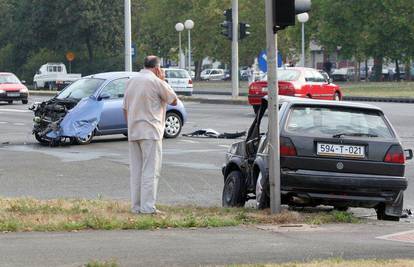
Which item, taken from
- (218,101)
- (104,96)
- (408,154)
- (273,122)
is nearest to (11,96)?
(218,101)

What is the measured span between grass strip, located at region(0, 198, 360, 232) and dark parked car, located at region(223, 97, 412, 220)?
27cm

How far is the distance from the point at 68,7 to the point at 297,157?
66787mm

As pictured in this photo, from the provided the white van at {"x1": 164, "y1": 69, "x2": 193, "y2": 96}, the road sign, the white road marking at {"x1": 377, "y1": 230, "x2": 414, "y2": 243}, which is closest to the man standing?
the white road marking at {"x1": 377, "y1": 230, "x2": 414, "y2": 243}

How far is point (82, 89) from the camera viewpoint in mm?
21406

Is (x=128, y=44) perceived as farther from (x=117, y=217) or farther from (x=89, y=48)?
(x=89, y=48)

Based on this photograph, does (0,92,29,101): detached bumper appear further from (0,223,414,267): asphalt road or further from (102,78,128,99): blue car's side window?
(0,223,414,267): asphalt road

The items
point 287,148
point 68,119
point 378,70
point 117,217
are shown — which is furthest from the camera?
point 378,70

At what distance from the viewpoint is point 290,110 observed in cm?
1112

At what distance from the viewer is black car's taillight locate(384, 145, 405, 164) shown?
1076cm

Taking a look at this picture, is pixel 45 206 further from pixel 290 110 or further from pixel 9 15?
pixel 9 15

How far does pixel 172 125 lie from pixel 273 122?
12.1 metres

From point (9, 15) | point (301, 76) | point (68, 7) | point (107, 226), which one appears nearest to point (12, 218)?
point (107, 226)

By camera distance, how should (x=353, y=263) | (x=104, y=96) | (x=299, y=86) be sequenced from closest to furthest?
(x=353, y=263), (x=104, y=96), (x=299, y=86)

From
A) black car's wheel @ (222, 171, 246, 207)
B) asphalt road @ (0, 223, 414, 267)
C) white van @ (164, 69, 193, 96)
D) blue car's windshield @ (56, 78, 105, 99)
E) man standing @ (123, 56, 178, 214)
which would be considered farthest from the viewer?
white van @ (164, 69, 193, 96)
